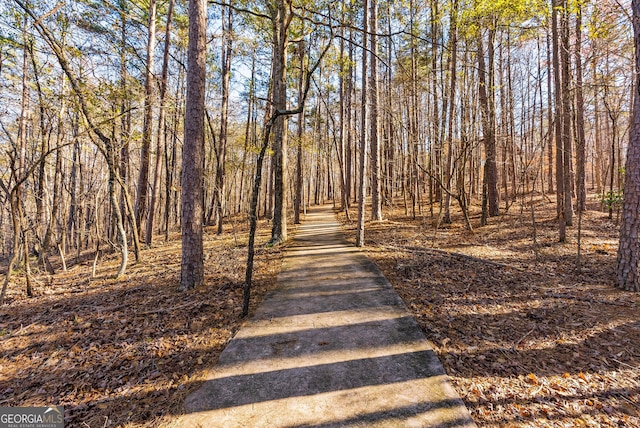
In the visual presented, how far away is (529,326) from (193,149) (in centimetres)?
650

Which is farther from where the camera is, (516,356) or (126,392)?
(516,356)

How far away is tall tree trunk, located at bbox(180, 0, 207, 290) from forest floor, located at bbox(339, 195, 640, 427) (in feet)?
13.9

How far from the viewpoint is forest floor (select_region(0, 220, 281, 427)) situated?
2873 millimetres

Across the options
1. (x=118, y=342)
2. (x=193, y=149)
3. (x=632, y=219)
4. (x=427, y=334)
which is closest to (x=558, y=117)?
(x=632, y=219)

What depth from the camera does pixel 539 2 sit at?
7.96 meters

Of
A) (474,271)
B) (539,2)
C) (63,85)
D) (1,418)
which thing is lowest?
(1,418)

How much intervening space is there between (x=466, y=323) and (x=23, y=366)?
6.17m

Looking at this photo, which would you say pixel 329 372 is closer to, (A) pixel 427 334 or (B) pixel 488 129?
(A) pixel 427 334

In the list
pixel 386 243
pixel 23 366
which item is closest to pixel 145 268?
pixel 23 366

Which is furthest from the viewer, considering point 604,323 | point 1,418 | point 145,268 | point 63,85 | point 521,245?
point 521,245

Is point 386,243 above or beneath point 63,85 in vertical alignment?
beneath

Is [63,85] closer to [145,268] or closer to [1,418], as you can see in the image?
[145,268]

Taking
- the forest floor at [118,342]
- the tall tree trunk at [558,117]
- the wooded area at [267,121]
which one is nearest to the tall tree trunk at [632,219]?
the wooded area at [267,121]

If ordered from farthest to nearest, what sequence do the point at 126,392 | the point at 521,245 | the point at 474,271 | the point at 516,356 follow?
the point at 521,245 → the point at 474,271 → the point at 516,356 → the point at 126,392
